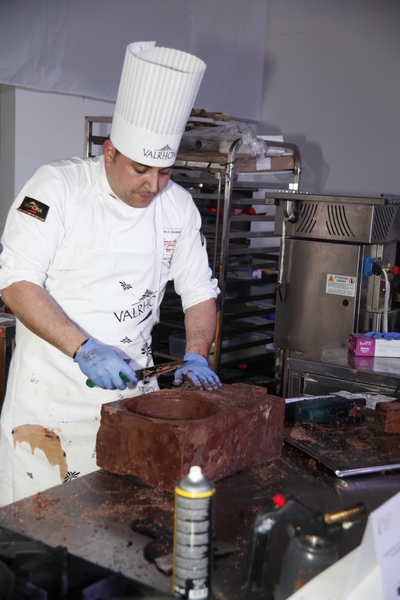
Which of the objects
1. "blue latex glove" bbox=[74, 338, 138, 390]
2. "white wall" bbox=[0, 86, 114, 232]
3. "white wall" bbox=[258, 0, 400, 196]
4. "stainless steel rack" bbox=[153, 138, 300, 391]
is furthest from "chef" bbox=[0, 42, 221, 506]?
"white wall" bbox=[258, 0, 400, 196]

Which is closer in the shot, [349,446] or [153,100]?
[349,446]

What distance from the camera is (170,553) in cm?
127

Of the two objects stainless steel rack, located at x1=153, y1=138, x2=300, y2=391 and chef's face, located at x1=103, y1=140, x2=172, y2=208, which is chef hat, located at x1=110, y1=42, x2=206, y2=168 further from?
stainless steel rack, located at x1=153, y1=138, x2=300, y2=391

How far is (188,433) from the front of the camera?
1501mm

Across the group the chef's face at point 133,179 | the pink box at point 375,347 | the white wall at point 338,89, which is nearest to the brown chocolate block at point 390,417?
the pink box at point 375,347

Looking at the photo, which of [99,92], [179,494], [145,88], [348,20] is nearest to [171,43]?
Result: [99,92]

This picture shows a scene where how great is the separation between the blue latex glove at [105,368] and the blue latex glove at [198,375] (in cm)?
17

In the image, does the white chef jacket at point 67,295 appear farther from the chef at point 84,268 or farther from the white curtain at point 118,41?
the white curtain at point 118,41

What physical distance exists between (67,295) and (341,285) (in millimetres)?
1468

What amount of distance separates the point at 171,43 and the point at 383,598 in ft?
14.3

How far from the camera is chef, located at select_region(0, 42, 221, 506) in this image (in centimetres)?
201

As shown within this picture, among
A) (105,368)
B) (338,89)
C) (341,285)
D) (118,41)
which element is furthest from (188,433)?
(338,89)

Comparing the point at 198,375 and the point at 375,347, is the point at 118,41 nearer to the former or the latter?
the point at 375,347

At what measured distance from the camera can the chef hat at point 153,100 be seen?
2031 mm
